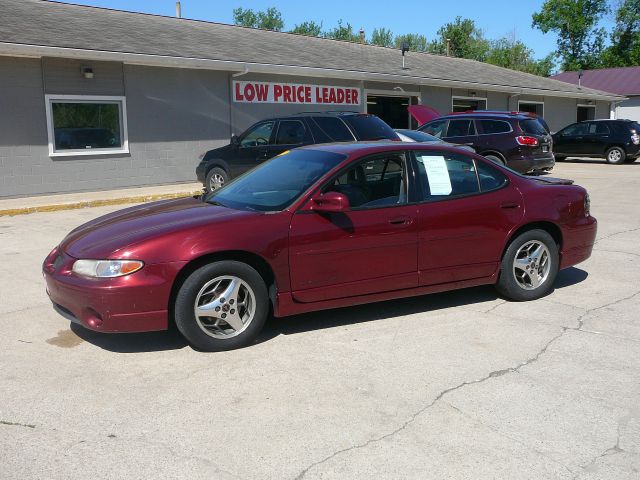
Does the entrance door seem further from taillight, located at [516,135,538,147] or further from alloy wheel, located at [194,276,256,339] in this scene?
alloy wheel, located at [194,276,256,339]

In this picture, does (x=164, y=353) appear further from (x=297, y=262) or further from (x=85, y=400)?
(x=297, y=262)

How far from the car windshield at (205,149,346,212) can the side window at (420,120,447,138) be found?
38.3 ft

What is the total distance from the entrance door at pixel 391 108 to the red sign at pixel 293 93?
1219 mm

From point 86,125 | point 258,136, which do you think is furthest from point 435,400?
point 86,125

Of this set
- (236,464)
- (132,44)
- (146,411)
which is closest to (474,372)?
(236,464)

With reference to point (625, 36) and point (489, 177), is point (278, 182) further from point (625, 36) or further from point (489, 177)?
point (625, 36)

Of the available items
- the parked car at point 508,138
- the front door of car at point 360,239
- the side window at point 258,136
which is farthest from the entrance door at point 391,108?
the front door of car at point 360,239

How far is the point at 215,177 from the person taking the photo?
13680 mm

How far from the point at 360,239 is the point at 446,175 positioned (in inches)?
44.5

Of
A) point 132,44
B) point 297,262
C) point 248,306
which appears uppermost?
point 132,44

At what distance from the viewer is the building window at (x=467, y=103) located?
81.8 feet

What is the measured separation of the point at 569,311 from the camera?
5781 millimetres

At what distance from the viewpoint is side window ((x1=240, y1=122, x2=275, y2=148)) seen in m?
12.9

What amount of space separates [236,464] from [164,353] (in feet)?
5.72
